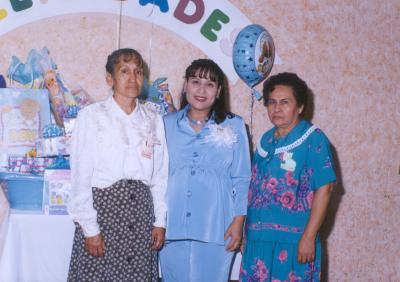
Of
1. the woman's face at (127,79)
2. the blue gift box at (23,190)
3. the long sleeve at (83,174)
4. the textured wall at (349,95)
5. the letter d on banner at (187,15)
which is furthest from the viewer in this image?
the textured wall at (349,95)

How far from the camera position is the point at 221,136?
6.68 feet

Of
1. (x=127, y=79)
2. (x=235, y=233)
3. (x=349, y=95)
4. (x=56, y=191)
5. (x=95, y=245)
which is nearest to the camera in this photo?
(x=95, y=245)

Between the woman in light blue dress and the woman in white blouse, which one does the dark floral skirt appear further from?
the woman in light blue dress

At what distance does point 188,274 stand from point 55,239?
61 cm

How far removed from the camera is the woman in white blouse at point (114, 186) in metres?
1.80

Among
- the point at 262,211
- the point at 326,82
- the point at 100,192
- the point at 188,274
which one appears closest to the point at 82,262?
the point at 100,192

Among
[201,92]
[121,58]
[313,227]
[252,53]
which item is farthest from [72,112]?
[313,227]

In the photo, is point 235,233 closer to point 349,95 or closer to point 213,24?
point 213,24

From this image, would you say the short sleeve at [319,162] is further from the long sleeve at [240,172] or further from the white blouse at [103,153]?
the white blouse at [103,153]

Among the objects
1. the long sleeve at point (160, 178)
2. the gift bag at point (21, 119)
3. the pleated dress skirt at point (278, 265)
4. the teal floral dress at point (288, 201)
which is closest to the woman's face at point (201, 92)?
the long sleeve at point (160, 178)

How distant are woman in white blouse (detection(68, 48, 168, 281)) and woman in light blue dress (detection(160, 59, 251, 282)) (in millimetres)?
151

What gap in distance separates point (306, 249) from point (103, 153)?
88cm

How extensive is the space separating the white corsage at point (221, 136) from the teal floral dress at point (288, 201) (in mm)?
184

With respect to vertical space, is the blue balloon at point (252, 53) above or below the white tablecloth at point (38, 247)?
above
